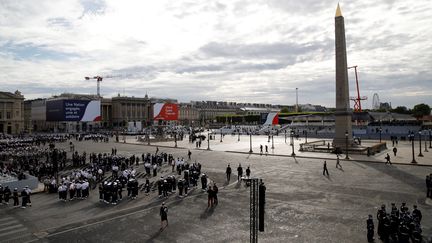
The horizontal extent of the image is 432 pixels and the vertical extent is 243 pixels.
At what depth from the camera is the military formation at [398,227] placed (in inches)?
456

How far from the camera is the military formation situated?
11.6 m

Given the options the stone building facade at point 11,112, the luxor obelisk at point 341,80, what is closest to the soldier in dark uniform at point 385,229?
the luxor obelisk at point 341,80

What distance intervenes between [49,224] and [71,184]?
522cm

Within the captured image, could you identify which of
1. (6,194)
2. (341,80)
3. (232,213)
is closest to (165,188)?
(232,213)

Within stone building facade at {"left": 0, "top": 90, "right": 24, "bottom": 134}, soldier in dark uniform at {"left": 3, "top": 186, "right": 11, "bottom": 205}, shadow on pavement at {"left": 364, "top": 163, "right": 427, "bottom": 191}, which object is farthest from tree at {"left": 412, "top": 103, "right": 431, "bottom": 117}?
stone building facade at {"left": 0, "top": 90, "right": 24, "bottom": 134}

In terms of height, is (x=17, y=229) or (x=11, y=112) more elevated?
(x=11, y=112)

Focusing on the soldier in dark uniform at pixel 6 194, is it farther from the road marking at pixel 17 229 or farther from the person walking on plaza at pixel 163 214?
the person walking on plaza at pixel 163 214

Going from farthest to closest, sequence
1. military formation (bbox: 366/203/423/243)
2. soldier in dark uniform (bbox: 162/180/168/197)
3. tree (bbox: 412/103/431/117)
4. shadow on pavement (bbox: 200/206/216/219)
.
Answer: tree (bbox: 412/103/431/117), soldier in dark uniform (bbox: 162/180/168/197), shadow on pavement (bbox: 200/206/216/219), military formation (bbox: 366/203/423/243)

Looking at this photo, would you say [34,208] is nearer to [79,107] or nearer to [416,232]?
A: [416,232]

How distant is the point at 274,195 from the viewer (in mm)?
19344

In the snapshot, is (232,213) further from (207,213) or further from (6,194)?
(6,194)

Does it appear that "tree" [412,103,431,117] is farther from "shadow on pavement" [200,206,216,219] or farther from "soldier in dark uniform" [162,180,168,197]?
"shadow on pavement" [200,206,216,219]

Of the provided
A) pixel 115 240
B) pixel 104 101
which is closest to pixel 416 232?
pixel 115 240

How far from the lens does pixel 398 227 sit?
1211 cm
